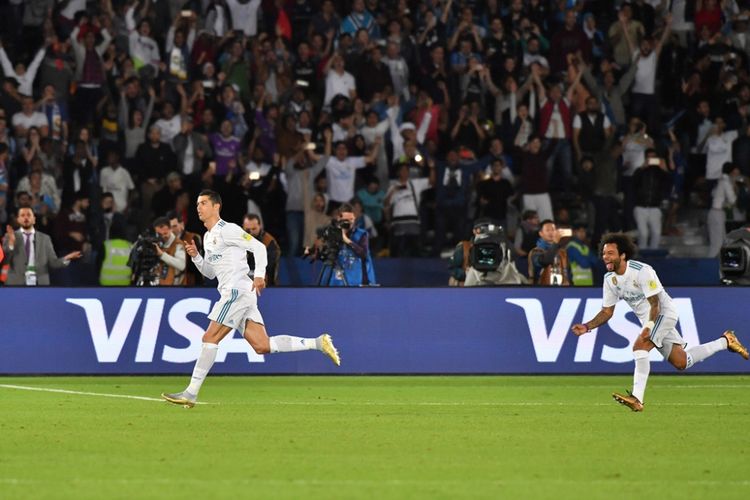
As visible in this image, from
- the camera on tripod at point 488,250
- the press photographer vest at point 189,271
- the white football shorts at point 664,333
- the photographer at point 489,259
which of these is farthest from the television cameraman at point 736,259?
the press photographer vest at point 189,271

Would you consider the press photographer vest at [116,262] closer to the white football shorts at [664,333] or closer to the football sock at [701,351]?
the football sock at [701,351]

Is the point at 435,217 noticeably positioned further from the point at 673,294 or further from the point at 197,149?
the point at 673,294

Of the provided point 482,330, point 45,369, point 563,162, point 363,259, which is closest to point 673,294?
point 482,330

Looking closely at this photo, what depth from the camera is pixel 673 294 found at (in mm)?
19078

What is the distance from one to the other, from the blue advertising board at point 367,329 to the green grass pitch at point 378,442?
0.91 meters

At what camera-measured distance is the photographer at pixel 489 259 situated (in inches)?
797

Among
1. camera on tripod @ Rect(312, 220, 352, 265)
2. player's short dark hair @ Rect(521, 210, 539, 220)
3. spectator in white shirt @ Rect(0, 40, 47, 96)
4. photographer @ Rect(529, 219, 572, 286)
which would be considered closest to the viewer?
camera on tripod @ Rect(312, 220, 352, 265)

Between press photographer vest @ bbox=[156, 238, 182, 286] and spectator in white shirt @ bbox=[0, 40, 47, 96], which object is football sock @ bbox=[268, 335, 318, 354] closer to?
press photographer vest @ bbox=[156, 238, 182, 286]

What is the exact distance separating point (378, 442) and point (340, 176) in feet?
41.1

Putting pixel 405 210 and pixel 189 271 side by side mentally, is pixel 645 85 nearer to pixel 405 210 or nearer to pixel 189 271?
pixel 405 210

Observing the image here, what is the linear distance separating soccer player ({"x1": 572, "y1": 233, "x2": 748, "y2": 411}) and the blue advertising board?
151 inches

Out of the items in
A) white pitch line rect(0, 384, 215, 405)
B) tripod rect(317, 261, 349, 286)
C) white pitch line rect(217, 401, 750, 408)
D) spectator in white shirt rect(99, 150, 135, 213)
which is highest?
spectator in white shirt rect(99, 150, 135, 213)

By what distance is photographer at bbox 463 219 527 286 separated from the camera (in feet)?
66.4

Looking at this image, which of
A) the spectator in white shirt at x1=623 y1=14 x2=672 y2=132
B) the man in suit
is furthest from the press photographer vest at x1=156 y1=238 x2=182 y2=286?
the spectator in white shirt at x1=623 y1=14 x2=672 y2=132
